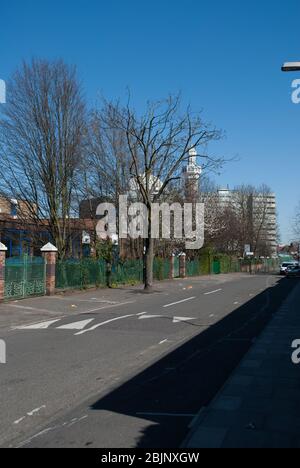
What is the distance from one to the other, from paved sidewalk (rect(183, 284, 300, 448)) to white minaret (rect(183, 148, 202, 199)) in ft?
78.6

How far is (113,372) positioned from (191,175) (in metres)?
36.9

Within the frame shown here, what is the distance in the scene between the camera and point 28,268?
2323 centimetres

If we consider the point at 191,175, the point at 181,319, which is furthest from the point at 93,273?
the point at 191,175

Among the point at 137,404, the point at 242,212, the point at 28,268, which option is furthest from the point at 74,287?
the point at 242,212

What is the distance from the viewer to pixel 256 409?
624 centimetres

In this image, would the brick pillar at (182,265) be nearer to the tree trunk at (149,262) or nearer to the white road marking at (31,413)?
the tree trunk at (149,262)

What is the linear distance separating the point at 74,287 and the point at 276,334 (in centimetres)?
1675

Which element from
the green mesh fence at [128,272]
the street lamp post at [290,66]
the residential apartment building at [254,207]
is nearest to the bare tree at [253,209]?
the residential apartment building at [254,207]

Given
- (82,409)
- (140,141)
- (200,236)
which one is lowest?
(82,409)

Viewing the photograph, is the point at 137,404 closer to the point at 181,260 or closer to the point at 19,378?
the point at 19,378

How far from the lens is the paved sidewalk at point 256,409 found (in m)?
5.14

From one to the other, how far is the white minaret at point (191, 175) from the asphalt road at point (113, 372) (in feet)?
55.4

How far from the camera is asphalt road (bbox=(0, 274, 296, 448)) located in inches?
222

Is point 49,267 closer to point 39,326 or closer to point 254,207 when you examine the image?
point 39,326
